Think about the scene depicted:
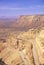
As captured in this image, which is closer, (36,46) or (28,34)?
(36,46)

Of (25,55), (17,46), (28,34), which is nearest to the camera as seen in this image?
(25,55)

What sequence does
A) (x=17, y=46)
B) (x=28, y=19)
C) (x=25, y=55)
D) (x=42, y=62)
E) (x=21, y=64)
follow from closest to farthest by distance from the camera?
(x=42, y=62) < (x=21, y=64) < (x=25, y=55) < (x=17, y=46) < (x=28, y=19)

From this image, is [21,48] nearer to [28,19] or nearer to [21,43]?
[21,43]

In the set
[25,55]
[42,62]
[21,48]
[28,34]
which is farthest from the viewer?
[28,34]

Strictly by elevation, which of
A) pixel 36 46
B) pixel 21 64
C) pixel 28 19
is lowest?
pixel 21 64

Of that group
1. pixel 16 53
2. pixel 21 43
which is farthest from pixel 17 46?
pixel 16 53

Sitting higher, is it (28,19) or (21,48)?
(28,19)

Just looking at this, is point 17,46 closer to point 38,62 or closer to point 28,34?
point 28,34

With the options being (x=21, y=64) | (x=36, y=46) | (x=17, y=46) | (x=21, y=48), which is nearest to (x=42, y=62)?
(x=21, y=64)

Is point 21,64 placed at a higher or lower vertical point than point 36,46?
lower
